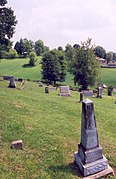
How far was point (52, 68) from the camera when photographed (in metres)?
60.3

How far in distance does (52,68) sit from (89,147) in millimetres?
51981

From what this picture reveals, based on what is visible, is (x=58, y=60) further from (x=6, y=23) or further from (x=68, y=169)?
(x=68, y=169)

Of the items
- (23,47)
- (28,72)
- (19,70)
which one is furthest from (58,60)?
(23,47)

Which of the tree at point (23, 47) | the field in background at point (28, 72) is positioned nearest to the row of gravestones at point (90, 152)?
the field in background at point (28, 72)

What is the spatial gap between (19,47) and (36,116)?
348 ft

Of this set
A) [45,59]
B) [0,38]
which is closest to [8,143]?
A: [0,38]

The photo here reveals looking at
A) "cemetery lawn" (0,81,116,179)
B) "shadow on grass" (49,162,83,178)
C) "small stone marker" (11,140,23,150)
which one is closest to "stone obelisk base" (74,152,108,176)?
"shadow on grass" (49,162,83,178)

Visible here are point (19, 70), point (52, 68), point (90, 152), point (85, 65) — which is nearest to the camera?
point (90, 152)

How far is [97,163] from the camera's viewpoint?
28.8ft

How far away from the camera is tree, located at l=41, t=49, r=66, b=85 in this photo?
198 ft

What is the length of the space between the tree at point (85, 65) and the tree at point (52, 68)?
686 inches

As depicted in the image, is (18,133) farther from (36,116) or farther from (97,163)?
(97,163)

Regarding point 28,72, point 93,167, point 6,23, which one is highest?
point 6,23

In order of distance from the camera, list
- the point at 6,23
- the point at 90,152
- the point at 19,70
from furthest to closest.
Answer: the point at 19,70
the point at 6,23
the point at 90,152
